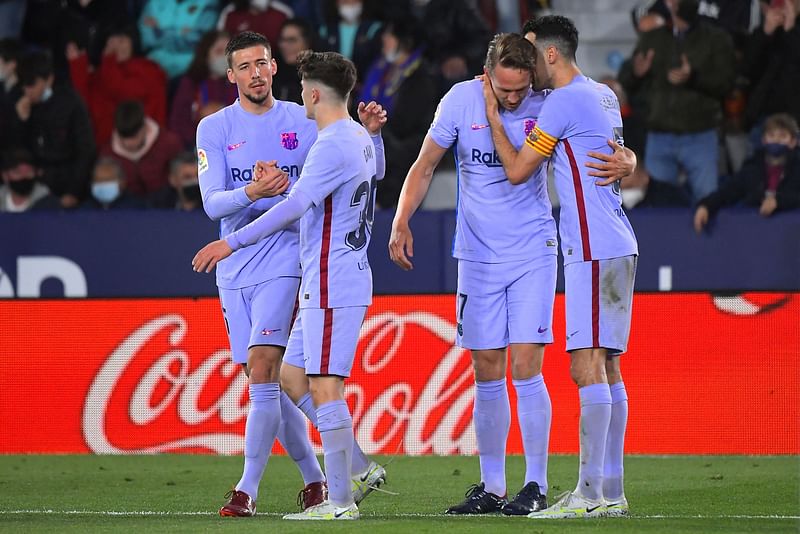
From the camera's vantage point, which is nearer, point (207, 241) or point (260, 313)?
point (260, 313)

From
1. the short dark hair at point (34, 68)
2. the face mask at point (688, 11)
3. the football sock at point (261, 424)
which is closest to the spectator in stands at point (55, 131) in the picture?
the short dark hair at point (34, 68)

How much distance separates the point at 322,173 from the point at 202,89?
7.47 m

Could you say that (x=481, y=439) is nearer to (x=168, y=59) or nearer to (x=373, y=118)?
(x=373, y=118)

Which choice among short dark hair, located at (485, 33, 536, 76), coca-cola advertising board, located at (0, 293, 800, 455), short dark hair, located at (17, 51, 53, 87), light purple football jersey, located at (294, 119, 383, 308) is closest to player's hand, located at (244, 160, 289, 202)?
light purple football jersey, located at (294, 119, 383, 308)

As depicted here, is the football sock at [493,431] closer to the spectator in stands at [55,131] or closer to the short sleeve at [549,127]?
the short sleeve at [549,127]

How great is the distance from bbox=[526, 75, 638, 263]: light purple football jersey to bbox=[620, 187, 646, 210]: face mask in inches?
215

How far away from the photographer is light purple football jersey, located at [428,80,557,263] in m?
6.86

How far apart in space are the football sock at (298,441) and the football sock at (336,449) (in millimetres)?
835

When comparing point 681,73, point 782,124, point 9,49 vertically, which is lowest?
point 782,124

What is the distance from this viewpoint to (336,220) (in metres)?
6.32

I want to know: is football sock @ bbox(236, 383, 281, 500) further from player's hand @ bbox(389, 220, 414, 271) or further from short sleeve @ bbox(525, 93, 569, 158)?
short sleeve @ bbox(525, 93, 569, 158)

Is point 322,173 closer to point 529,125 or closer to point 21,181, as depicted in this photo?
point 529,125

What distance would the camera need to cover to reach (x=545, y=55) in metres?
6.63

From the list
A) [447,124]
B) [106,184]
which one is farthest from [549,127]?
[106,184]
